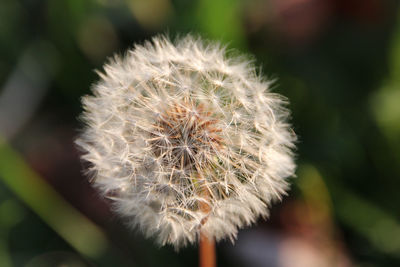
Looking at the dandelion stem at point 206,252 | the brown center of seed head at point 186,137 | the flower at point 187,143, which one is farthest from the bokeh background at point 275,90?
the brown center of seed head at point 186,137

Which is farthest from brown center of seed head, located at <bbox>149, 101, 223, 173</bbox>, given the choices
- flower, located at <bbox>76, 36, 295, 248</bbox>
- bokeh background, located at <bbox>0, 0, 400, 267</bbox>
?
bokeh background, located at <bbox>0, 0, 400, 267</bbox>

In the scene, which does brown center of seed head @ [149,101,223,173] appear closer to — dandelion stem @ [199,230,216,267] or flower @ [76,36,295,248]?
flower @ [76,36,295,248]

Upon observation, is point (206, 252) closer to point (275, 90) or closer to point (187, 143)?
point (187, 143)

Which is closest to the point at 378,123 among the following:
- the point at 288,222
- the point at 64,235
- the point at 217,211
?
the point at 288,222

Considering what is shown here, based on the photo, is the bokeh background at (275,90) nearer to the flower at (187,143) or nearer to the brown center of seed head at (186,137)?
the flower at (187,143)

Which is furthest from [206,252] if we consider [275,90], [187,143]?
[275,90]

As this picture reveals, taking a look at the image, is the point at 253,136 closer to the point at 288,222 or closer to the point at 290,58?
the point at 288,222

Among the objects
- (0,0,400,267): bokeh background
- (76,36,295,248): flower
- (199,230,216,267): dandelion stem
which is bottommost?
(199,230,216,267): dandelion stem
